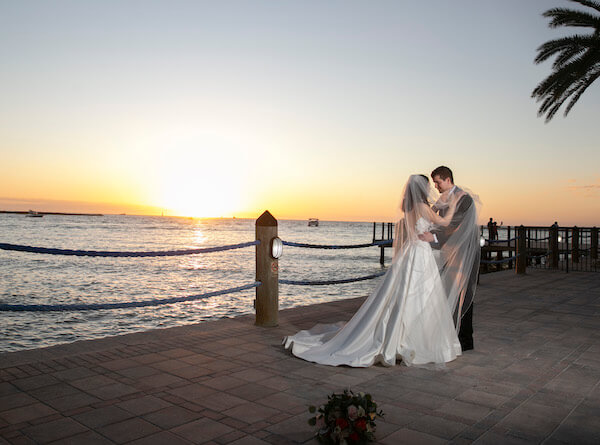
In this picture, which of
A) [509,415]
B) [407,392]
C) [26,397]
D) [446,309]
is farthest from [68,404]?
[446,309]

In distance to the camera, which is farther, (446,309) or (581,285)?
(581,285)

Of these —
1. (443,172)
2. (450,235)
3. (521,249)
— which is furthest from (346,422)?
(521,249)

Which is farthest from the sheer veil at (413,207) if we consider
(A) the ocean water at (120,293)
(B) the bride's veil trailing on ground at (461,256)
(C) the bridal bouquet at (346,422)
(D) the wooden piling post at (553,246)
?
(D) the wooden piling post at (553,246)

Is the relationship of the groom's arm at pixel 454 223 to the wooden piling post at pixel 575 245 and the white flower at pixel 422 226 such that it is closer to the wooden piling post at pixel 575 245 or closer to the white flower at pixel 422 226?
the white flower at pixel 422 226

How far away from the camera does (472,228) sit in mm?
5695

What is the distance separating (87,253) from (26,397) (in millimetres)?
1747

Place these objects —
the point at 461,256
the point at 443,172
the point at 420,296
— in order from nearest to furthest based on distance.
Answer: the point at 420,296 → the point at 461,256 → the point at 443,172

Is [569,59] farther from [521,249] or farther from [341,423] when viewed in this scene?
[341,423]

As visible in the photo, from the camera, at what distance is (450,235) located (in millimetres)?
5773

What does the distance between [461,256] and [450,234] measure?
29 centimetres

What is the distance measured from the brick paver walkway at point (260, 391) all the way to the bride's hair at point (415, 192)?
72.4 inches

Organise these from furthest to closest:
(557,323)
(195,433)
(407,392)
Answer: (557,323) < (407,392) < (195,433)

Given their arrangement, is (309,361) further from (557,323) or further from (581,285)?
(581,285)

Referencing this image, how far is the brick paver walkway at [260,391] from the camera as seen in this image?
3.36 meters
